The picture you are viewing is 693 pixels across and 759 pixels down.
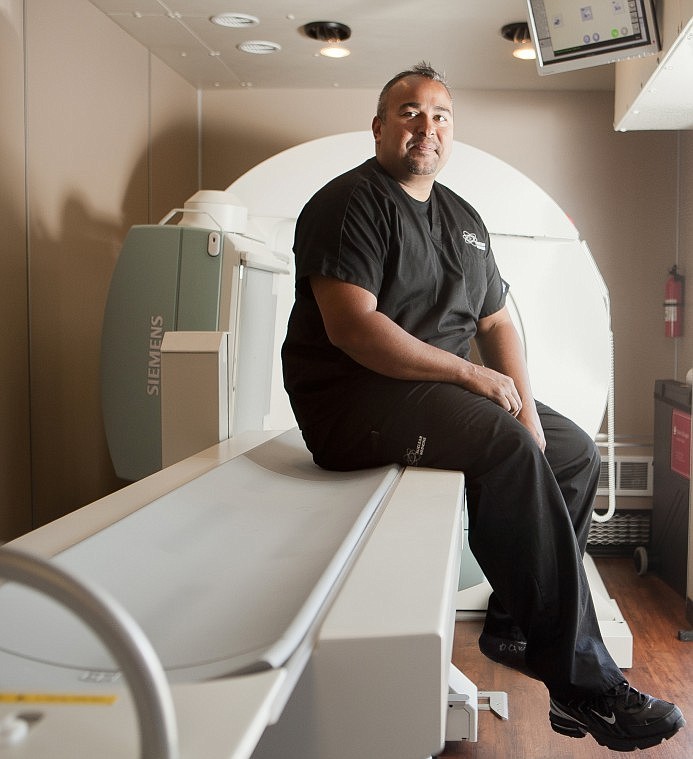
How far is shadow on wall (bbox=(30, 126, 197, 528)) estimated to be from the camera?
3.07 metres

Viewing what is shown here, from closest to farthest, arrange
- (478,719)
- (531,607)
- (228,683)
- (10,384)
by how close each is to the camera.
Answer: (228,683) < (531,607) < (478,719) < (10,384)

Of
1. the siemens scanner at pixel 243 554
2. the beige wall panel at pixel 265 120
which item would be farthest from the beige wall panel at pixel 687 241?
the beige wall panel at pixel 265 120

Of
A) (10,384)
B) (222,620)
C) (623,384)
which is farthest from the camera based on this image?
(623,384)

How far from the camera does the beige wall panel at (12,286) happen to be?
111 inches

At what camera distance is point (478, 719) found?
2.35 m

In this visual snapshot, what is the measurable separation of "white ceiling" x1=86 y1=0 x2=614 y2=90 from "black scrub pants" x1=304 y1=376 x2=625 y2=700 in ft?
6.08

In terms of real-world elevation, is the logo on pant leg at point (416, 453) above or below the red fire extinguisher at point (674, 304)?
below

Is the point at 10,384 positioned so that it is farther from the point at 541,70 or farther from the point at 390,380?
the point at 541,70

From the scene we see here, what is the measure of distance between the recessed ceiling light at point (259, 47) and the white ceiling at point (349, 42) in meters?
0.04

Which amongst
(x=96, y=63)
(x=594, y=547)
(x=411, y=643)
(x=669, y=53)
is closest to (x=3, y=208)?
(x=96, y=63)

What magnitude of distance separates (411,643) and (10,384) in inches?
92.2

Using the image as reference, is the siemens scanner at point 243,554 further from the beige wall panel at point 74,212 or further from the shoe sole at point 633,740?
the shoe sole at point 633,740

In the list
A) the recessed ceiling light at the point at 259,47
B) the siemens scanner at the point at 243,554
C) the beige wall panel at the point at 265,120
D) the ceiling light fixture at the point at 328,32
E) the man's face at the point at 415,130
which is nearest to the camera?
the siemens scanner at the point at 243,554

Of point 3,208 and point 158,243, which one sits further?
point 158,243
